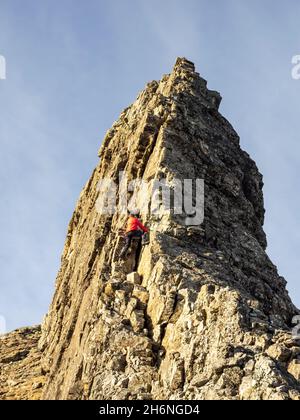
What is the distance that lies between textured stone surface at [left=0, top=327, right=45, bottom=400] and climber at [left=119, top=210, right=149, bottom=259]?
10.2 metres

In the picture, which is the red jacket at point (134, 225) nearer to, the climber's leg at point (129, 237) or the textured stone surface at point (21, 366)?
the climber's leg at point (129, 237)

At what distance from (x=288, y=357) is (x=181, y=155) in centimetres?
1555

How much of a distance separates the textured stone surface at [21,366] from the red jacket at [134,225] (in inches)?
Result: 434

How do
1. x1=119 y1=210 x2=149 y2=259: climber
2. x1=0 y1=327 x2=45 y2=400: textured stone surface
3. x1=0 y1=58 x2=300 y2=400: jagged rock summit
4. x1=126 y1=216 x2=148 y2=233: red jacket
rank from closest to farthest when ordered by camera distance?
x1=0 y1=58 x2=300 y2=400: jagged rock summit < x1=119 y1=210 x2=149 y2=259: climber < x1=126 y1=216 x2=148 y2=233: red jacket < x1=0 y1=327 x2=45 y2=400: textured stone surface

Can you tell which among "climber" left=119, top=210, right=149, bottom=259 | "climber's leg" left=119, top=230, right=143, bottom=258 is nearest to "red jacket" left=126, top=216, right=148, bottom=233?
"climber" left=119, top=210, right=149, bottom=259

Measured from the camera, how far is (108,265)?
36.8m

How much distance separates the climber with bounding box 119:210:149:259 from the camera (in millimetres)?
35844

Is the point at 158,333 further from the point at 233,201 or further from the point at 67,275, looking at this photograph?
the point at 67,275

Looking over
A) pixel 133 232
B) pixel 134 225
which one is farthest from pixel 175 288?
pixel 134 225

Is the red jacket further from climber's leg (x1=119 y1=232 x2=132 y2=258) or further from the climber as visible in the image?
climber's leg (x1=119 y1=232 x2=132 y2=258)

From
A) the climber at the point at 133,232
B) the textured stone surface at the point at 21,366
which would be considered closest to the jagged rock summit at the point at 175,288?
the textured stone surface at the point at 21,366

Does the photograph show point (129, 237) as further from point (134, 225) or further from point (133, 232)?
point (134, 225)

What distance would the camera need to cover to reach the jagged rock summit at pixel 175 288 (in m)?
27.8
